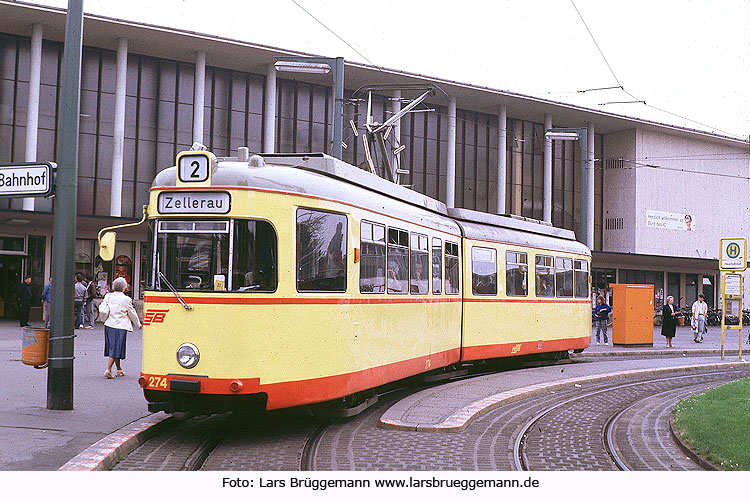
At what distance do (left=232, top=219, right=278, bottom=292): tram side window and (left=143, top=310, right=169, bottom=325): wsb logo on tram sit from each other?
31.5 inches

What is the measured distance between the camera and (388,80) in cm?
3741

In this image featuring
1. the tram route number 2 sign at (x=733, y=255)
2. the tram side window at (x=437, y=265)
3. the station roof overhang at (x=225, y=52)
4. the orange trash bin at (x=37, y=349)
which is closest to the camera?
the orange trash bin at (x=37, y=349)

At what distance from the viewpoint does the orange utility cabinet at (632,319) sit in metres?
25.9

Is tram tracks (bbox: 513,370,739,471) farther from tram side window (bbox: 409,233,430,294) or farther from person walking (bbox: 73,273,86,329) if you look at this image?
person walking (bbox: 73,273,86,329)

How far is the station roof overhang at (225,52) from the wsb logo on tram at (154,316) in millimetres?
19446

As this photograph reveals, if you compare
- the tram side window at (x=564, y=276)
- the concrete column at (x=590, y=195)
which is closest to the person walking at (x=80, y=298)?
the tram side window at (x=564, y=276)

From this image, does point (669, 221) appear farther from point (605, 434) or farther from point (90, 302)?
point (605, 434)

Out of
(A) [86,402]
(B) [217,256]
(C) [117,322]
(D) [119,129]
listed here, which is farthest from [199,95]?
(B) [217,256]

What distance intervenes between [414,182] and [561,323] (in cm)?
2183

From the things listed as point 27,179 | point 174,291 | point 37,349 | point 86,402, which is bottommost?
point 86,402

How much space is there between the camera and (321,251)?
884 centimetres

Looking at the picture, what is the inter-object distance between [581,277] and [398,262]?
31.8 feet

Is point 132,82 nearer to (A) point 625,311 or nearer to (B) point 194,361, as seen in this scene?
(A) point 625,311

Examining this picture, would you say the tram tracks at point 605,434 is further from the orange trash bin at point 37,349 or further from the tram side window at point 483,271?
the orange trash bin at point 37,349
